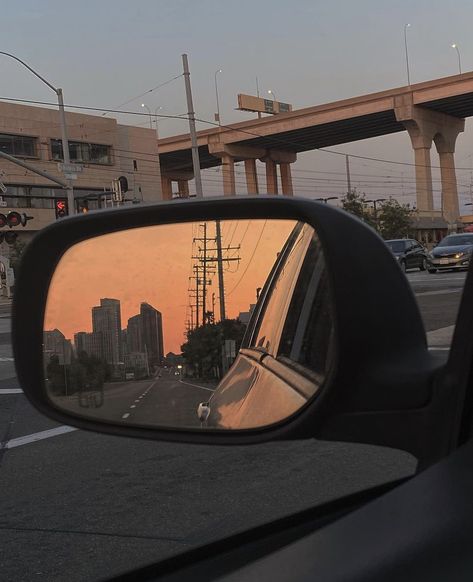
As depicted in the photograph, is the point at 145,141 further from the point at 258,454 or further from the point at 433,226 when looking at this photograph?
the point at 258,454

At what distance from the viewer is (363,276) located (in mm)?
1134

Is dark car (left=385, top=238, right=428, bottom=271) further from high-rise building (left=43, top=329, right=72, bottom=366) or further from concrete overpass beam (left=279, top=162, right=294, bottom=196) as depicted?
concrete overpass beam (left=279, top=162, right=294, bottom=196)

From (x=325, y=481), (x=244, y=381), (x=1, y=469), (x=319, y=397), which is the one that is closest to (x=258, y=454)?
(x=325, y=481)

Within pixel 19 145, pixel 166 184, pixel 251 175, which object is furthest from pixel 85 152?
pixel 166 184

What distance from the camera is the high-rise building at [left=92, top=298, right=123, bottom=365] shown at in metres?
1.52

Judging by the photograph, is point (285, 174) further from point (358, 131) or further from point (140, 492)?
point (140, 492)

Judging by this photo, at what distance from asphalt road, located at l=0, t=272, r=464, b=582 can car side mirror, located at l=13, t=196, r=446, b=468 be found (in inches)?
52.2

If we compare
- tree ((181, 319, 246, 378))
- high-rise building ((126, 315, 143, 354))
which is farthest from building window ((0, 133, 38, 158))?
tree ((181, 319, 246, 378))

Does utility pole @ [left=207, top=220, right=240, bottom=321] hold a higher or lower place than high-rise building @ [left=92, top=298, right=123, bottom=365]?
higher

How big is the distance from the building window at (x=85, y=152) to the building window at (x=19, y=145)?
6.25ft

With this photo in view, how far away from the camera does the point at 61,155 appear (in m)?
60.1

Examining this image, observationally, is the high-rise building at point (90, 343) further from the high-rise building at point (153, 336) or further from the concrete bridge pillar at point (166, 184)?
the concrete bridge pillar at point (166, 184)

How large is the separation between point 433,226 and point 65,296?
72460 millimetres

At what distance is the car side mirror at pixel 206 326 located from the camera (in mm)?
1181
